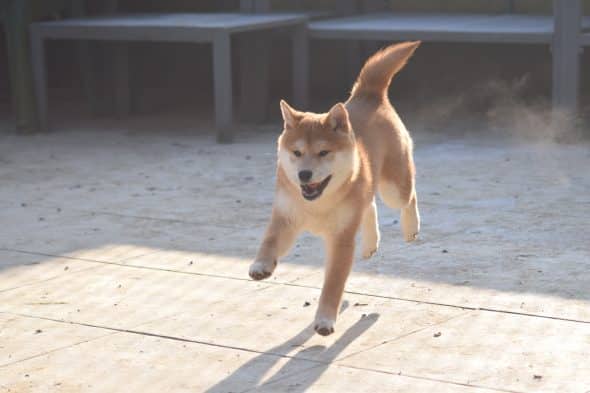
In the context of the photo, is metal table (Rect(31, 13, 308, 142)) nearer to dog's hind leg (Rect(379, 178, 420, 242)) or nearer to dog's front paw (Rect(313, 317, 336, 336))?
dog's hind leg (Rect(379, 178, 420, 242))

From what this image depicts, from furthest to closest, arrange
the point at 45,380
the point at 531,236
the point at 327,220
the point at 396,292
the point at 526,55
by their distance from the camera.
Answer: the point at 526,55 < the point at 531,236 < the point at 396,292 < the point at 327,220 < the point at 45,380

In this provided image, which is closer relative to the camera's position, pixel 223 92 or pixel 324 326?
pixel 324 326

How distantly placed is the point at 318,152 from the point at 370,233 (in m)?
1.21

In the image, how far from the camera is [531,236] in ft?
23.6

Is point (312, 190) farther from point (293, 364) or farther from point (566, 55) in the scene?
point (566, 55)

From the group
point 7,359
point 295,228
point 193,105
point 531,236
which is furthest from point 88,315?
point 193,105

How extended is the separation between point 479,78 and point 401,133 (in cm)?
685

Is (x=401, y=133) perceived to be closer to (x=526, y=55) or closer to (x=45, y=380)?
(x=45, y=380)

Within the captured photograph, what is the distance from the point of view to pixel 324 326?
202 inches

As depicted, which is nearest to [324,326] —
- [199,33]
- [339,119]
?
[339,119]

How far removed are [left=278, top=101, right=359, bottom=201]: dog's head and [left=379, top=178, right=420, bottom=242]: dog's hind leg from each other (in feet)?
2.72

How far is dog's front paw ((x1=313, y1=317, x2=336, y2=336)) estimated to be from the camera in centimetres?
513

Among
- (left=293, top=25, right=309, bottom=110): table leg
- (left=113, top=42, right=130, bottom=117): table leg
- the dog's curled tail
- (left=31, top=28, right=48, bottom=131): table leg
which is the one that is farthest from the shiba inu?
(left=113, top=42, right=130, bottom=117): table leg

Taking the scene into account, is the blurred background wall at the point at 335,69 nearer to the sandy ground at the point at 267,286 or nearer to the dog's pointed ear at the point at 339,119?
the sandy ground at the point at 267,286
